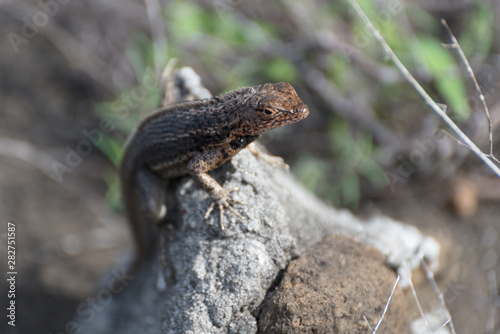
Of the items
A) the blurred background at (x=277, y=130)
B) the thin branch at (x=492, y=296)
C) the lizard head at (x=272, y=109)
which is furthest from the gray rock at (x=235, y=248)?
the blurred background at (x=277, y=130)

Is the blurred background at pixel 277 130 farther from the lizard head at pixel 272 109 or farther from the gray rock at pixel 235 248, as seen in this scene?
the lizard head at pixel 272 109

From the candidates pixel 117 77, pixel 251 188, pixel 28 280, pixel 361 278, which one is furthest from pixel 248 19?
pixel 28 280

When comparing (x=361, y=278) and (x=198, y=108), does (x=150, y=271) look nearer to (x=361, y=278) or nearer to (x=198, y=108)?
(x=198, y=108)

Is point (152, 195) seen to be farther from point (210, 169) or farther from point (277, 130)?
point (277, 130)

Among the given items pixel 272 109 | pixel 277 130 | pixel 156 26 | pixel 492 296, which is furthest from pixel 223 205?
pixel 156 26

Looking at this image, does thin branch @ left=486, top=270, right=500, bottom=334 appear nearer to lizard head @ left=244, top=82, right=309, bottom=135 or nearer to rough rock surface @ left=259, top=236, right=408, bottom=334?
rough rock surface @ left=259, top=236, right=408, bottom=334

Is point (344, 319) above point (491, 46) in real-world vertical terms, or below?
below
